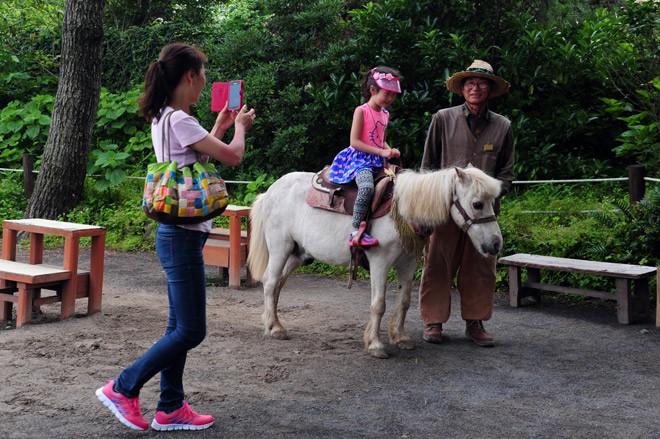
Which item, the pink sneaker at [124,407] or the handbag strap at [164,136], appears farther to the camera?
the pink sneaker at [124,407]

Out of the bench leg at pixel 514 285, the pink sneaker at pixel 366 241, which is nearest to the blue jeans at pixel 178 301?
the pink sneaker at pixel 366 241

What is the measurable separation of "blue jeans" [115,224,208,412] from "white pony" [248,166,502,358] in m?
2.06

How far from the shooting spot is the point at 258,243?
675 cm

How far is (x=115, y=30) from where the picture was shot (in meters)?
15.3

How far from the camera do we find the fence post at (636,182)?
801 cm

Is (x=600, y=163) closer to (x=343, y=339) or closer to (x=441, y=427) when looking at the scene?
(x=343, y=339)

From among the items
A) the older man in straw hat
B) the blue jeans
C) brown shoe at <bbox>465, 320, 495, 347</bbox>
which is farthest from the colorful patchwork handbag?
brown shoe at <bbox>465, 320, 495, 347</bbox>

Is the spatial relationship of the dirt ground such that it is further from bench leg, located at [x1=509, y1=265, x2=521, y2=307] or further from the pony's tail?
the pony's tail

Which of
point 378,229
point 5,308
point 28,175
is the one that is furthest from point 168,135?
point 28,175

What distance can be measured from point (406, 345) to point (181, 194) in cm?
275

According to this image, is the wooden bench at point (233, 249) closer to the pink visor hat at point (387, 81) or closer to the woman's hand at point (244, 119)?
the pink visor hat at point (387, 81)

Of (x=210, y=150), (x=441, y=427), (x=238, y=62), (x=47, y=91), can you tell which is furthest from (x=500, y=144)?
(x=47, y=91)

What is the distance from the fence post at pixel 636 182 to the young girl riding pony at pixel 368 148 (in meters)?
3.29

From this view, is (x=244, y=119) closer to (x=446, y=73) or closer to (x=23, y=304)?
(x=23, y=304)
